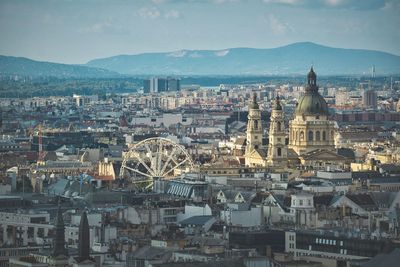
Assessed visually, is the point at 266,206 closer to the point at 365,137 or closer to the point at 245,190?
the point at 245,190

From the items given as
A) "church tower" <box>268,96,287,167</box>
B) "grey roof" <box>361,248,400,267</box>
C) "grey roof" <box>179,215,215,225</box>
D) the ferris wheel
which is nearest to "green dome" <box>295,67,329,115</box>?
"church tower" <box>268,96,287,167</box>

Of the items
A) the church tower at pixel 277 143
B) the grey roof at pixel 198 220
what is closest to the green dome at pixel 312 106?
the church tower at pixel 277 143

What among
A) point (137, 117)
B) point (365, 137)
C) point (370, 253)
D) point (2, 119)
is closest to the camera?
point (370, 253)

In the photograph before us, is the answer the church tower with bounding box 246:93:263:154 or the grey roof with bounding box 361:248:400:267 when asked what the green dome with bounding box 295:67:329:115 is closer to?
the church tower with bounding box 246:93:263:154

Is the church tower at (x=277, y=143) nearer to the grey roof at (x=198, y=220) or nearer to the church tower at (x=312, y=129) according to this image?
the church tower at (x=312, y=129)

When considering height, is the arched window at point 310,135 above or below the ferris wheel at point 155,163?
above

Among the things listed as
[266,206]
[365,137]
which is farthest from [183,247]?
[365,137]
